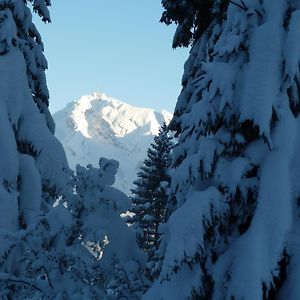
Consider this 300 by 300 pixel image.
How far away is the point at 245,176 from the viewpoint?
4.97 meters

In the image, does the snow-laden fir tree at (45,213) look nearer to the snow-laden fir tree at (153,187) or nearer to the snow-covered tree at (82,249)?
the snow-covered tree at (82,249)

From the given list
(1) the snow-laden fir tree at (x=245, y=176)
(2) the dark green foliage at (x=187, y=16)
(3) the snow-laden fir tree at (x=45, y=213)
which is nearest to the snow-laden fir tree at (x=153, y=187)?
(2) the dark green foliage at (x=187, y=16)

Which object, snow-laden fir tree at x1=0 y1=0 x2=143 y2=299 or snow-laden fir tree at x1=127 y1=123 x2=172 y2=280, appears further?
snow-laden fir tree at x1=127 y1=123 x2=172 y2=280

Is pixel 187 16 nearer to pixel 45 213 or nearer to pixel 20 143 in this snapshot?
pixel 20 143

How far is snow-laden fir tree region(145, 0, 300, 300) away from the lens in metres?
4.58

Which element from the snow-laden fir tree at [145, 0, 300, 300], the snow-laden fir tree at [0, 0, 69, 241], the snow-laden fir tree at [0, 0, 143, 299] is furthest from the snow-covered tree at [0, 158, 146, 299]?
the snow-laden fir tree at [0, 0, 69, 241]

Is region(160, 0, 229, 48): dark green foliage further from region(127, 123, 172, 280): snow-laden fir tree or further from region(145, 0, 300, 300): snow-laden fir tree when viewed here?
region(127, 123, 172, 280): snow-laden fir tree

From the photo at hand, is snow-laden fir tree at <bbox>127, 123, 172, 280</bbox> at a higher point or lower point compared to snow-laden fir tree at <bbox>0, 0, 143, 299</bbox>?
higher

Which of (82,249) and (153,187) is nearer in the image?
(82,249)

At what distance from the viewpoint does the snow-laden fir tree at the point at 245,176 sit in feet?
15.0

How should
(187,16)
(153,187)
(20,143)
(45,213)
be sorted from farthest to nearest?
1. (153,187)
2. (187,16)
3. (20,143)
4. (45,213)

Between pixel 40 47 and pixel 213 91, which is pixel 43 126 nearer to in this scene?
pixel 40 47

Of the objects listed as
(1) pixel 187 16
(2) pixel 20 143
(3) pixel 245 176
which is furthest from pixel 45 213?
(1) pixel 187 16

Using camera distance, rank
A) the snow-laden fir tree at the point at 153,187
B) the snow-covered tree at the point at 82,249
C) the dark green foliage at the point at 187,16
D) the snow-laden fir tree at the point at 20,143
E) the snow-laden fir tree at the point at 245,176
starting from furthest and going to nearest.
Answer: the snow-laden fir tree at the point at 153,187, the dark green foliage at the point at 187,16, the snow-laden fir tree at the point at 20,143, the snow-covered tree at the point at 82,249, the snow-laden fir tree at the point at 245,176
